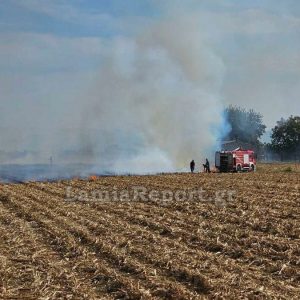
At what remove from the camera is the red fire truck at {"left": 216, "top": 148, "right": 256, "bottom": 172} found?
48812 millimetres

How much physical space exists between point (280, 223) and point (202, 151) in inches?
1755

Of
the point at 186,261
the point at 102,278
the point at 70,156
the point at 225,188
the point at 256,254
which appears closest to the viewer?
the point at 102,278

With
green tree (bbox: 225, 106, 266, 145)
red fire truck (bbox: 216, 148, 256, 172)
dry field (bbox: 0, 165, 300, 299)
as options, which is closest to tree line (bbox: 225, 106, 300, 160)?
green tree (bbox: 225, 106, 266, 145)

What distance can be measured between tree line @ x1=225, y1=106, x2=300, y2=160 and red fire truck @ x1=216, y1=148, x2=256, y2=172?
1744 inches

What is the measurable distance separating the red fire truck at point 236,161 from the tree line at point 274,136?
145 ft

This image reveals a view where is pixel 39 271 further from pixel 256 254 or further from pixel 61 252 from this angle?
pixel 256 254

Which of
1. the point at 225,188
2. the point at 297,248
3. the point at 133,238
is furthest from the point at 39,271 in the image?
the point at 225,188

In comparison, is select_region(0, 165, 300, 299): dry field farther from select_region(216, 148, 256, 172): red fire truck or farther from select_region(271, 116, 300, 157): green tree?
select_region(271, 116, 300, 157): green tree

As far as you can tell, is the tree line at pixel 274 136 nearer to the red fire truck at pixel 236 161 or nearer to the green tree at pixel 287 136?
the green tree at pixel 287 136

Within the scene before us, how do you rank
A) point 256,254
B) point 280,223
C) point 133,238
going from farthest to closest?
point 280,223 < point 133,238 < point 256,254

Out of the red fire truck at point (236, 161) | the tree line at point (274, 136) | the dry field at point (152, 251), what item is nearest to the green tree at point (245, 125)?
the tree line at point (274, 136)

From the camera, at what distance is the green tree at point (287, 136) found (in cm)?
10094

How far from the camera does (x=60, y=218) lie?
16.5 metres

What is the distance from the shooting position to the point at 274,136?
106m
